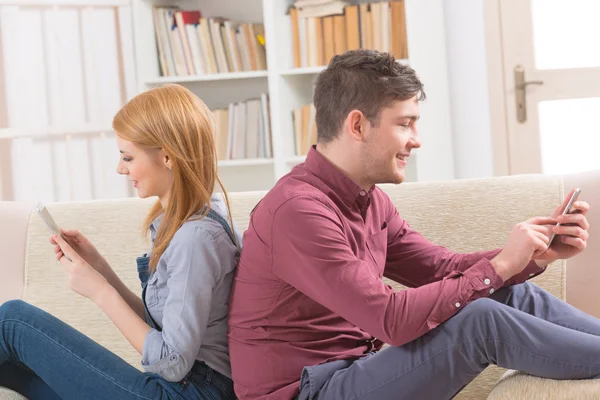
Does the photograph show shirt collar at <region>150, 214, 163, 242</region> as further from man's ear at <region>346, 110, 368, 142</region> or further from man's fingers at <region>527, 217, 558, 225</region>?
man's fingers at <region>527, 217, 558, 225</region>

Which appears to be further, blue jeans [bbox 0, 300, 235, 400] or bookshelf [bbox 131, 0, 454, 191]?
bookshelf [bbox 131, 0, 454, 191]

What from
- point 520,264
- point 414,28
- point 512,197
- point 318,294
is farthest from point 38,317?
point 414,28

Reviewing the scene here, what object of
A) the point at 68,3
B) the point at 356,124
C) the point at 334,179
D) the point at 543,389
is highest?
the point at 68,3

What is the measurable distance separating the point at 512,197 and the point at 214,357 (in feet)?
2.68

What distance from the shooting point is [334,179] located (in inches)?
65.9

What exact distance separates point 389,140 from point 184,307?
0.50 metres

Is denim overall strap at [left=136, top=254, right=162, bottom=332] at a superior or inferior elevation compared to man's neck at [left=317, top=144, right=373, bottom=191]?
inferior

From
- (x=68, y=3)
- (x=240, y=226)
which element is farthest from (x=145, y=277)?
(x=68, y=3)

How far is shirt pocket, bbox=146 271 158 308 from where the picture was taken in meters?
1.75

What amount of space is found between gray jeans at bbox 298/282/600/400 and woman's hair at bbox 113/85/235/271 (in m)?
0.42

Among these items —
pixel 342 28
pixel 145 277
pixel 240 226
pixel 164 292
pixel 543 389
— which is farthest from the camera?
pixel 342 28

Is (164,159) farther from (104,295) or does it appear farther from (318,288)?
(318,288)

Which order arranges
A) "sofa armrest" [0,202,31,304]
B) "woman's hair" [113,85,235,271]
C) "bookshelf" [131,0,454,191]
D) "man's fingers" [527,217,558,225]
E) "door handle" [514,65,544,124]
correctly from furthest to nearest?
"door handle" [514,65,544,124] < "bookshelf" [131,0,454,191] < "sofa armrest" [0,202,31,304] < "woman's hair" [113,85,235,271] < "man's fingers" [527,217,558,225]

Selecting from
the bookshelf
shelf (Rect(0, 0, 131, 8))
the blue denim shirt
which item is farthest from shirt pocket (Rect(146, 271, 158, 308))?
shelf (Rect(0, 0, 131, 8))
